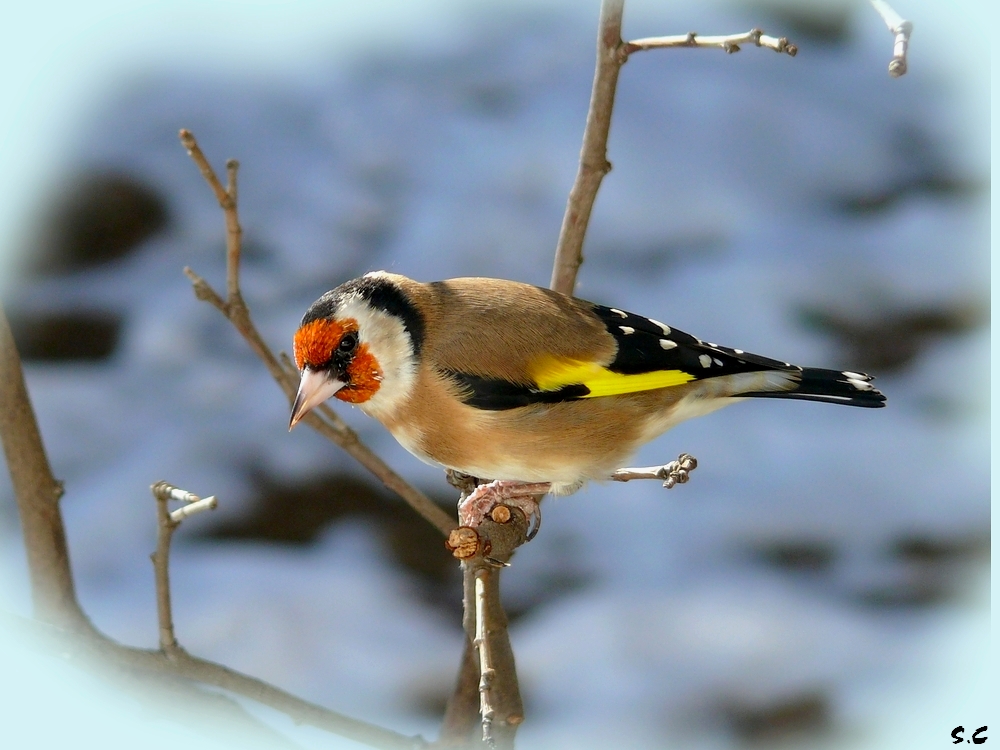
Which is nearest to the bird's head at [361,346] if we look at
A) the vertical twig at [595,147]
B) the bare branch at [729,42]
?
the vertical twig at [595,147]

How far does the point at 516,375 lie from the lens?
203 cm

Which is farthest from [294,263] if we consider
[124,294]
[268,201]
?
[124,294]

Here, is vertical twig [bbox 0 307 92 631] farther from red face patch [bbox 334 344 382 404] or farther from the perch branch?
red face patch [bbox 334 344 382 404]

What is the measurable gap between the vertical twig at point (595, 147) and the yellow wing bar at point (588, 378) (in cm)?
34

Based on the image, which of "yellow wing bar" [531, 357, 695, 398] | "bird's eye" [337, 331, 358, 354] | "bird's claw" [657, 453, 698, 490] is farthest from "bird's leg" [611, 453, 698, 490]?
"bird's eye" [337, 331, 358, 354]

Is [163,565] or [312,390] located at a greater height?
[312,390]

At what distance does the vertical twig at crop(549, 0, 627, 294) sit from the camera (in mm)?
1877

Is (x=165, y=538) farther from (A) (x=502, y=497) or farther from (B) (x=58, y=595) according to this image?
(A) (x=502, y=497)

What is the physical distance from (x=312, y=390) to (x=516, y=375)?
0.44 metres

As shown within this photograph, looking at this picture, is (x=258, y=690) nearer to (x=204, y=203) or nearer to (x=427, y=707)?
(x=427, y=707)

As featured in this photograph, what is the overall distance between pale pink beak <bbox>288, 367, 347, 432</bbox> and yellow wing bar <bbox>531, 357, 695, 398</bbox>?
0.43 meters

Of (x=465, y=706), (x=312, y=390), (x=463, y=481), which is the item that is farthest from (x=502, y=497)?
(x=312, y=390)

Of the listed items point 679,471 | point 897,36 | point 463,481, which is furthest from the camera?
point 463,481

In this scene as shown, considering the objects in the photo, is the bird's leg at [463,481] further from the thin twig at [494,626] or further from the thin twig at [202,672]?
the thin twig at [202,672]
